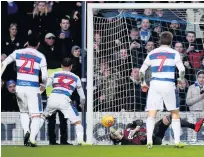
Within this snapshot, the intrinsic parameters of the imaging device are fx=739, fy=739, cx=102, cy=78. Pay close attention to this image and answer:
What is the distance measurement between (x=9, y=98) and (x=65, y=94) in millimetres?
1651

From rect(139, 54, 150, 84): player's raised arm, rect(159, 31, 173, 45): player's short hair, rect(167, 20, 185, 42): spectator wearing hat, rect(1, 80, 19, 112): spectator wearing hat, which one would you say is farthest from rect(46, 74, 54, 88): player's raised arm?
rect(167, 20, 185, 42): spectator wearing hat

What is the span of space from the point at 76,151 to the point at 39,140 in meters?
2.86

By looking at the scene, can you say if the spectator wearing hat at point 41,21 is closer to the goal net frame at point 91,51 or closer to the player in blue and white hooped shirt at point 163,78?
the goal net frame at point 91,51

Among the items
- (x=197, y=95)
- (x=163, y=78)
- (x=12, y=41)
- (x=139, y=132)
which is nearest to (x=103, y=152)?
(x=163, y=78)

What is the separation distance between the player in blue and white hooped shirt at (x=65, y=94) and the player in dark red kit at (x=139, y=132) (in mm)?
Answer: 775

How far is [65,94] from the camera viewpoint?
40.6 ft

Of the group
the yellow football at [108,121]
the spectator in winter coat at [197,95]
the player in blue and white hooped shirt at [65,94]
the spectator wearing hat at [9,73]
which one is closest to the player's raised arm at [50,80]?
the player in blue and white hooped shirt at [65,94]

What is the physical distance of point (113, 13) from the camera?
525 inches

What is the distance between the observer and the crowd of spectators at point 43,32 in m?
13.7

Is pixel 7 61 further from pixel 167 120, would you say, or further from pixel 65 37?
pixel 167 120

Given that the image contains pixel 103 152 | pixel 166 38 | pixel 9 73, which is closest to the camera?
pixel 103 152

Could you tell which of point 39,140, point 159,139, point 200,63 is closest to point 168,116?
point 159,139

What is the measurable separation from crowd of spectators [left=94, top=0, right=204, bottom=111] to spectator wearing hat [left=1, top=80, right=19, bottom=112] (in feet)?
5.06

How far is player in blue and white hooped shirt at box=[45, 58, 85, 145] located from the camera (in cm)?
1220
